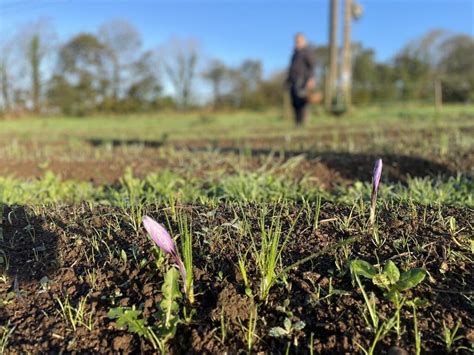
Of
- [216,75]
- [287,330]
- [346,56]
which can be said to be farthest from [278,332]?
[216,75]

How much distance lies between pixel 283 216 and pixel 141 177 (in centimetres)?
236

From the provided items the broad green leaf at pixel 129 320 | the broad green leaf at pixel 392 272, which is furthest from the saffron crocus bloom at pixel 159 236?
the broad green leaf at pixel 392 272

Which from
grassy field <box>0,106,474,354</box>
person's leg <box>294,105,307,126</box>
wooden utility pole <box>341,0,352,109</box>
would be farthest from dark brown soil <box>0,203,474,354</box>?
wooden utility pole <box>341,0,352,109</box>

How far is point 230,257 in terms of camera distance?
1488 mm

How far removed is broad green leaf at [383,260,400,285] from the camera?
4.21 ft

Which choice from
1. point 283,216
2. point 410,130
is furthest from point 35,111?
point 283,216

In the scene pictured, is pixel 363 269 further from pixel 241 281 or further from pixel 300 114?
pixel 300 114

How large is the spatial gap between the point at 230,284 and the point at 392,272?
55cm

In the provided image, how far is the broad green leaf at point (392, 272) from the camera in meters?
1.28

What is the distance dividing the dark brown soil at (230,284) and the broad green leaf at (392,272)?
0.06 meters

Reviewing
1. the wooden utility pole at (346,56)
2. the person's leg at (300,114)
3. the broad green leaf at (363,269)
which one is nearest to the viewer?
the broad green leaf at (363,269)

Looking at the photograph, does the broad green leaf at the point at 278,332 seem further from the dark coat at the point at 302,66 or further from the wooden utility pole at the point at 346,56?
the wooden utility pole at the point at 346,56

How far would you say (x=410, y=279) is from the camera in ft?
4.10

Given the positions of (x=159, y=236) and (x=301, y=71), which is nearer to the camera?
(x=159, y=236)
